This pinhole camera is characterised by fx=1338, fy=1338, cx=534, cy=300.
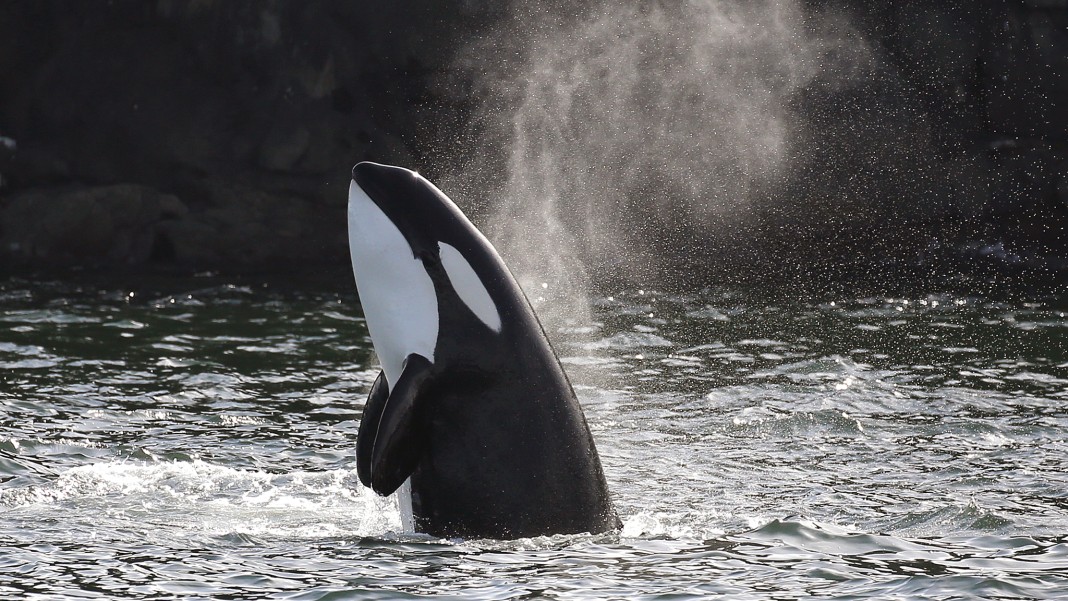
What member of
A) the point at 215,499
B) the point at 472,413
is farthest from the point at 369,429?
the point at 215,499

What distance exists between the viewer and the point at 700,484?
9.10 m

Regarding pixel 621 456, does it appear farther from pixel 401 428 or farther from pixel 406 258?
pixel 401 428

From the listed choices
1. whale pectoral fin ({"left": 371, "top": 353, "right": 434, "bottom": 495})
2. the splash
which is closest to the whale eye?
whale pectoral fin ({"left": 371, "top": 353, "right": 434, "bottom": 495})

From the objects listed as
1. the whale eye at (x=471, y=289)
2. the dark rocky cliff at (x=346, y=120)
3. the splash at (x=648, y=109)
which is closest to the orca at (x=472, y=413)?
the whale eye at (x=471, y=289)

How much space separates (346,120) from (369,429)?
61.7 feet

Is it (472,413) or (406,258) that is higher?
(406,258)

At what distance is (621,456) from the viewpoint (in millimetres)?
10102

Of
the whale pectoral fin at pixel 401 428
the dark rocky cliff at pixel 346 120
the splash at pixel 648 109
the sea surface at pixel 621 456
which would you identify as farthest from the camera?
the splash at pixel 648 109

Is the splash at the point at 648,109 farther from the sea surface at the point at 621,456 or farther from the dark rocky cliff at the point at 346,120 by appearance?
the sea surface at the point at 621,456

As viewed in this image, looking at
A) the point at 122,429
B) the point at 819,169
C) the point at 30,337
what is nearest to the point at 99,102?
the point at 30,337

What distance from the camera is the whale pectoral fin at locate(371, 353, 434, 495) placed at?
22.2 feet

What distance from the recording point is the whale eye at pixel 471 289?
697cm

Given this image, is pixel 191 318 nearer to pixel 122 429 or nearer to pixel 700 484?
pixel 122 429

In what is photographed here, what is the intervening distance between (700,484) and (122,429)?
4867 millimetres
